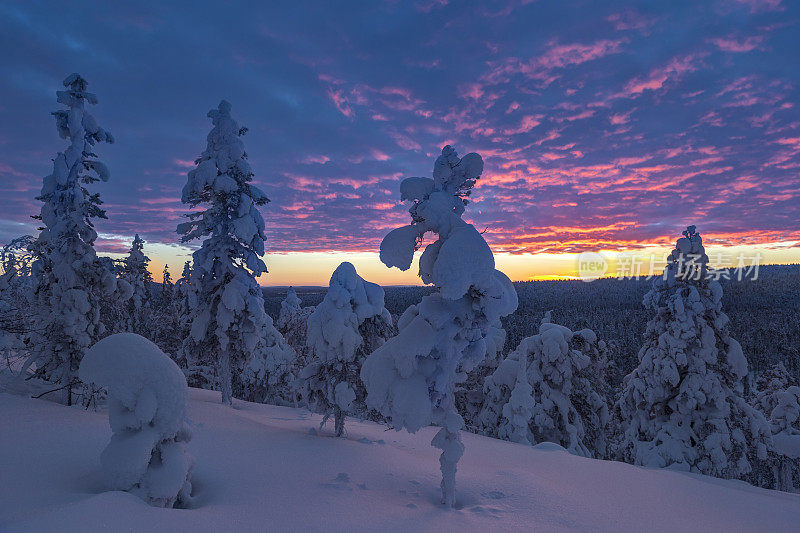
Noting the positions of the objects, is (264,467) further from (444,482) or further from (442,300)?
(442,300)

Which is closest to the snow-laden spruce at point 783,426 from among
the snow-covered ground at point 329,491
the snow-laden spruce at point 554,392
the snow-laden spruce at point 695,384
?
the snow-laden spruce at point 695,384

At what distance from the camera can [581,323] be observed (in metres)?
119

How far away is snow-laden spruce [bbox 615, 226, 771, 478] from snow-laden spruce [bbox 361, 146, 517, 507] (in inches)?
582

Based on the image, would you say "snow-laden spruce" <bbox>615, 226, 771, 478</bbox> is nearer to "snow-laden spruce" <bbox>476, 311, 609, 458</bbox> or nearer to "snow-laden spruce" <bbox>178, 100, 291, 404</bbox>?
"snow-laden spruce" <bbox>476, 311, 609, 458</bbox>

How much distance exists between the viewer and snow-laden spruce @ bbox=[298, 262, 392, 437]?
492 inches

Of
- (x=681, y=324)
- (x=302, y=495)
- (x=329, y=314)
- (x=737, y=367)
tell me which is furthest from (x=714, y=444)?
(x=302, y=495)

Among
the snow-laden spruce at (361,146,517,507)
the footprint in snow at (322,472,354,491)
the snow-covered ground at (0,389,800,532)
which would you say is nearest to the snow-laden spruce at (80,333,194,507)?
the snow-covered ground at (0,389,800,532)

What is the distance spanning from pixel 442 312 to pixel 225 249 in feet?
46.1

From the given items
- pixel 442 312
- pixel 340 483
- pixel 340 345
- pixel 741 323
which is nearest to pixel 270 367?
pixel 340 345

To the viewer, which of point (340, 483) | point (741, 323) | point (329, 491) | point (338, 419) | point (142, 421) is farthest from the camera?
point (741, 323)

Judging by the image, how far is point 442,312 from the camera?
7715mm

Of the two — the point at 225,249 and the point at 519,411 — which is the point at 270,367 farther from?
the point at 519,411

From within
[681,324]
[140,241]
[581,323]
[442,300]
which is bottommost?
[581,323]

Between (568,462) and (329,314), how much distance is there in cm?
858
